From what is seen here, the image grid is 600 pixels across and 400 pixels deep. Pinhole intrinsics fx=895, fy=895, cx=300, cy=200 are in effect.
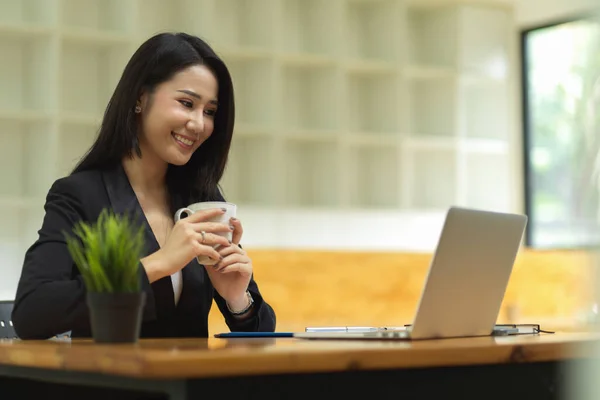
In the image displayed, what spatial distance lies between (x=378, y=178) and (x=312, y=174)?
1.43 ft

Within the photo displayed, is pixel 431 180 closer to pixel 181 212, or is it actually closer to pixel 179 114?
pixel 179 114

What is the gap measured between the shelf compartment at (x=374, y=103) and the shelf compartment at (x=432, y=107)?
214 mm

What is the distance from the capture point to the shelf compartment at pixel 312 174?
4957 millimetres

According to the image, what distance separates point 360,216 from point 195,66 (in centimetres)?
328

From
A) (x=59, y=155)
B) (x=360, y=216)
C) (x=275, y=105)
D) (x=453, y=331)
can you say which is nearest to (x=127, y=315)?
(x=453, y=331)

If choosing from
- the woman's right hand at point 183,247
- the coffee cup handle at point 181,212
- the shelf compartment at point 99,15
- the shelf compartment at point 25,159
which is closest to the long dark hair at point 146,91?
the coffee cup handle at point 181,212

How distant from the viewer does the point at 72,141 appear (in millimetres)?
4293

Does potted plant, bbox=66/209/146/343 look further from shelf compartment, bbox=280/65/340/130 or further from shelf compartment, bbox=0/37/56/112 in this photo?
shelf compartment, bbox=280/65/340/130

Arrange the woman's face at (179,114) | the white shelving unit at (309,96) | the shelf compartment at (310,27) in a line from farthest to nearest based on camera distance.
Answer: the shelf compartment at (310,27) → the white shelving unit at (309,96) → the woman's face at (179,114)

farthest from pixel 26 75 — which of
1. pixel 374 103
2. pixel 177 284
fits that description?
pixel 177 284

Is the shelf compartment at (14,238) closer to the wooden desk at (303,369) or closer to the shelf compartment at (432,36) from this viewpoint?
the shelf compartment at (432,36)

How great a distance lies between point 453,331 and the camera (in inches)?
53.2

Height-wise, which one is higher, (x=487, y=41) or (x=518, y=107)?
(x=487, y=41)

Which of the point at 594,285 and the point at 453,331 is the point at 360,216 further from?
the point at 594,285
